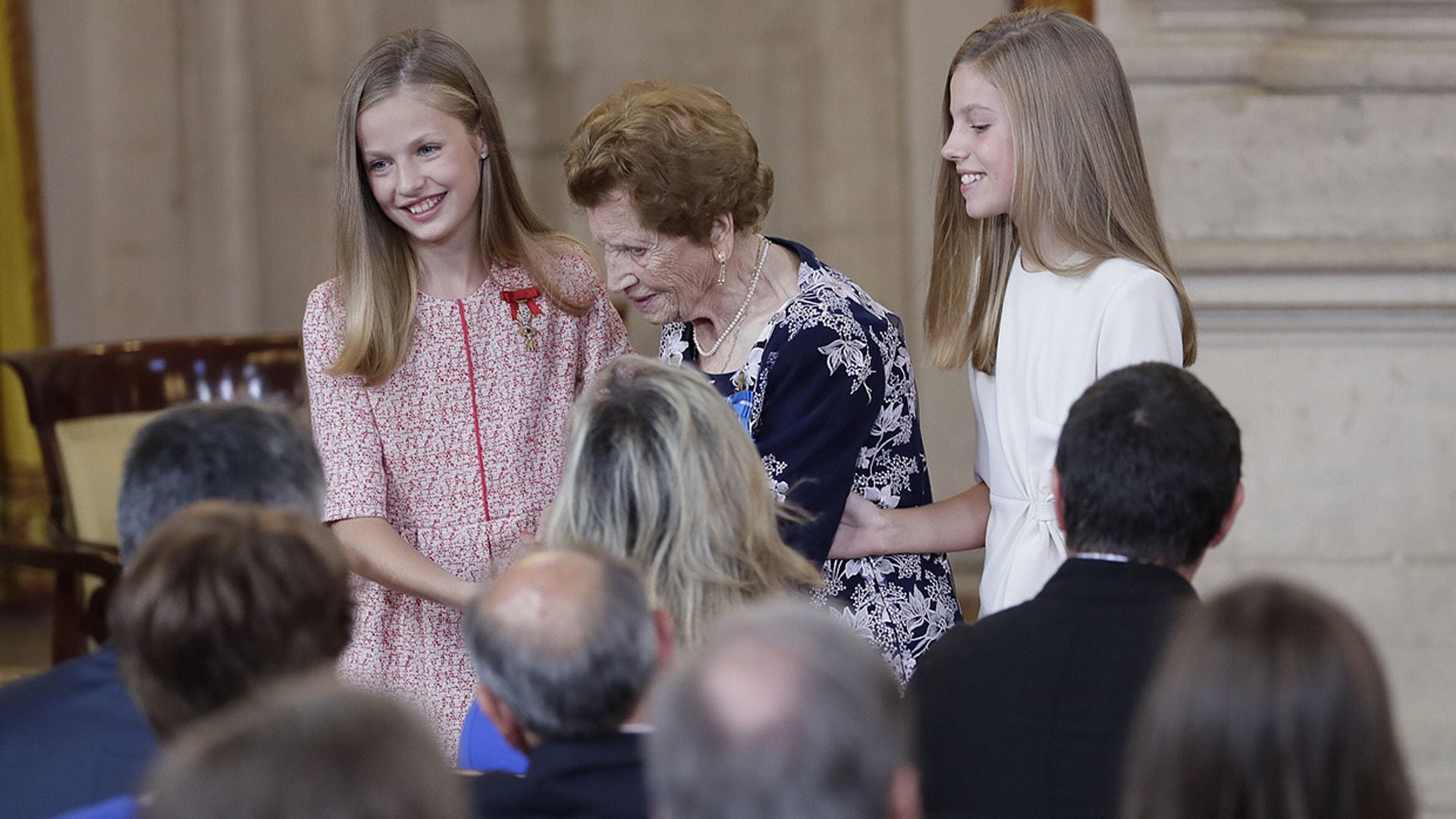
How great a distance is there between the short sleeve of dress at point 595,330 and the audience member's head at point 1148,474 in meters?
1.13

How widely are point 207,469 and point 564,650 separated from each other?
24.1 inches

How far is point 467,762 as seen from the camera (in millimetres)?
2213

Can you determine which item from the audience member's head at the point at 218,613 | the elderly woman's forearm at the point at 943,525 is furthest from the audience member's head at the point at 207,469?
the elderly woman's forearm at the point at 943,525

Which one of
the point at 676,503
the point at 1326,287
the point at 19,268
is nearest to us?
the point at 676,503

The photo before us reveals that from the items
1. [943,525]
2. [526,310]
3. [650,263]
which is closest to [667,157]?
[650,263]

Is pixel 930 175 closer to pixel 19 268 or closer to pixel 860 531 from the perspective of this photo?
pixel 860 531

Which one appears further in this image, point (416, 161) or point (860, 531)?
point (416, 161)

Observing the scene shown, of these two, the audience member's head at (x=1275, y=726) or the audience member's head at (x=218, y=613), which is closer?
the audience member's head at (x=1275, y=726)

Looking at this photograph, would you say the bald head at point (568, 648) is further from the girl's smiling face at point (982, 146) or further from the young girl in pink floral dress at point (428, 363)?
the girl's smiling face at point (982, 146)

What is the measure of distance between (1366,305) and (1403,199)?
0.26m

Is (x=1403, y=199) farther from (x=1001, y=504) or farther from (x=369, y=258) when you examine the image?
(x=369, y=258)

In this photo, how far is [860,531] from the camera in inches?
105

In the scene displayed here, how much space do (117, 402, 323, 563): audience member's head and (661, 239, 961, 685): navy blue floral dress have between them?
30.9 inches

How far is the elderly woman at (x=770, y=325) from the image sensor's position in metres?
2.61
